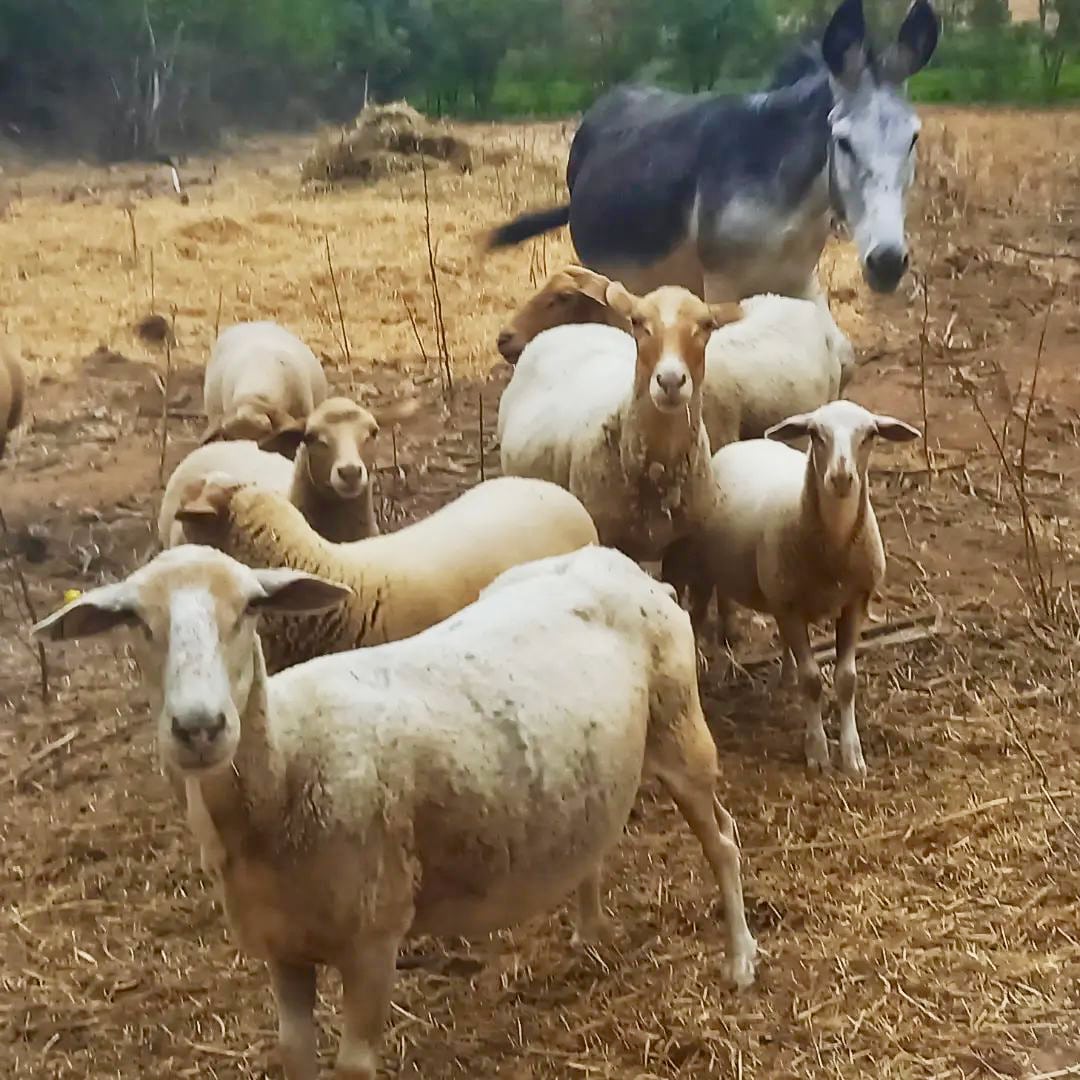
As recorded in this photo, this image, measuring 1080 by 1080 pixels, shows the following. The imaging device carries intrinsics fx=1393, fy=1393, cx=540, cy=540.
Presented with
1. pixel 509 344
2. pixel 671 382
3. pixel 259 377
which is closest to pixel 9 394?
pixel 259 377

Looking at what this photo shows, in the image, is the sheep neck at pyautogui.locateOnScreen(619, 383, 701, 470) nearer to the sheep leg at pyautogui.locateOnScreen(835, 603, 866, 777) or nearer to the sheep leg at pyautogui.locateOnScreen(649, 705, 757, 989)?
the sheep leg at pyautogui.locateOnScreen(835, 603, 866, 777)

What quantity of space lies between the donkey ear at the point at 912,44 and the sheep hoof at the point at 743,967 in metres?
3.87

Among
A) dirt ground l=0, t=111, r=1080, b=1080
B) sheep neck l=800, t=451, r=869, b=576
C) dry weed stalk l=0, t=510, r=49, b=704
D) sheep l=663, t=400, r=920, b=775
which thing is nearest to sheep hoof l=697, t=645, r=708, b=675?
dirt ground l=0, t=111, r=1080, b=1080

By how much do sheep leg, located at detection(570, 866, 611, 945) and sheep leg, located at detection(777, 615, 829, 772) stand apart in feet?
3.65

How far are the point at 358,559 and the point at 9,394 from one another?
344 cm

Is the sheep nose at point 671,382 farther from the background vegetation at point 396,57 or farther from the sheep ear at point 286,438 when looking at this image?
the background vegetation at point 396,57

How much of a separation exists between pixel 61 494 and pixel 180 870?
11.0 ft

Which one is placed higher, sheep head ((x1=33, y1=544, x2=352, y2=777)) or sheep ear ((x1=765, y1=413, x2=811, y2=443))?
sheep head ((x1=33, y1=544, x2=352, y2=777))

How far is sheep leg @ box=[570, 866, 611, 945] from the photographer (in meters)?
3.54

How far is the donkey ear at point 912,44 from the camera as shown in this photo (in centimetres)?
580

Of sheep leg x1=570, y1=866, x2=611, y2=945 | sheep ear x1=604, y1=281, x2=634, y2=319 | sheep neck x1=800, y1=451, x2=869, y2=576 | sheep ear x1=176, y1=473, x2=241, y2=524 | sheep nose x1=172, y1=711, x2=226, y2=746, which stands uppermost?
sheep ear x1=604, y1=281, x2=634, y2=319

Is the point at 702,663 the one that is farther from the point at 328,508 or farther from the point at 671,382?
the point at 328,508

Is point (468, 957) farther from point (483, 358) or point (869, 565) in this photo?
point (483, 358)

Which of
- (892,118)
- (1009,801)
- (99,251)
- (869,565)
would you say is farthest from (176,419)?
(1009,801)
